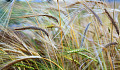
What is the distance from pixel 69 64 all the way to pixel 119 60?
0.38m

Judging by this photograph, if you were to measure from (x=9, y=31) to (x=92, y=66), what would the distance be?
2.04ft

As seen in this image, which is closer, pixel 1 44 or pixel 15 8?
pixel 1 44

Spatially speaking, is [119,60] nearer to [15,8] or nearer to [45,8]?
[45,8]

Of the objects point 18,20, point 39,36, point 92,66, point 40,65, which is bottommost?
point 92,66

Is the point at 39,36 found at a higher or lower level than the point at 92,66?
higher

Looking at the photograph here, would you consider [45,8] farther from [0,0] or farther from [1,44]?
[1,44]

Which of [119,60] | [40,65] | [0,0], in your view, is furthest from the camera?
[119,60]

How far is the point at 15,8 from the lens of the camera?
0.81 metres

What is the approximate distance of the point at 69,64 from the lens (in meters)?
0.85

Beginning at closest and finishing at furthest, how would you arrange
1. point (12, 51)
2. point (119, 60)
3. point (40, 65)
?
point (12, 51), point (40, 65), point (119, 60)

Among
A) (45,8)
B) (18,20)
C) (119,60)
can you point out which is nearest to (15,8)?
(18,20)

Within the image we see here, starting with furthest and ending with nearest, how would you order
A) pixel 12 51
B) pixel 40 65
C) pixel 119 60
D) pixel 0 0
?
pixel 119 60 → pixel 0 0 → pixel 40 65 → pixel 12 51

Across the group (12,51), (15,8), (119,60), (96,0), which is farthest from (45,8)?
(119,60)

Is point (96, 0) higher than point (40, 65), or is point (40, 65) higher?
point (96, 0)
